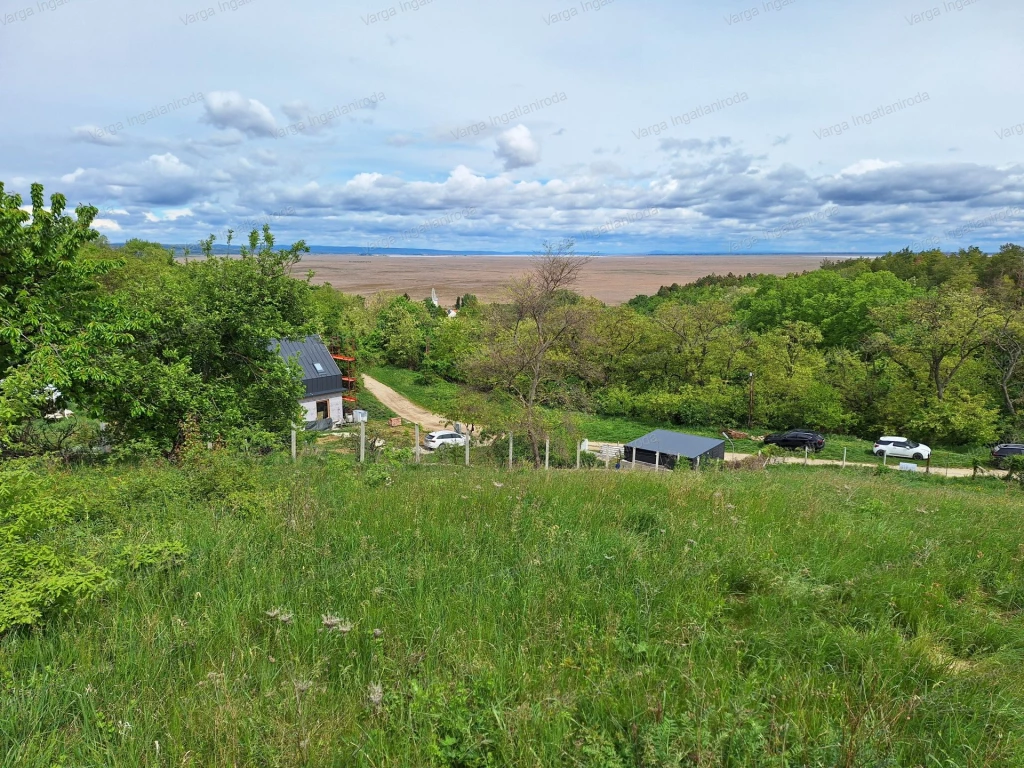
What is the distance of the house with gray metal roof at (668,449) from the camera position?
28.6 m

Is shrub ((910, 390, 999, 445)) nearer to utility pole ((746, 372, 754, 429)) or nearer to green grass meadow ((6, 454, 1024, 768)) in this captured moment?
utility pole ((746, 372, 754, 429))

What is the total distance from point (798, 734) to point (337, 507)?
14.6ft

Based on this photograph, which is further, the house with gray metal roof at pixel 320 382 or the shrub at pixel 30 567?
the house with gray metal roof at pixel 320 382

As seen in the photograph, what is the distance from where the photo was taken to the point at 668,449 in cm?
2923

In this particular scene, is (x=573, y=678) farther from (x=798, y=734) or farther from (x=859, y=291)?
→ (x=859, y=291)

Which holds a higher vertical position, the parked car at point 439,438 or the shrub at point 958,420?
the shrub at point 958,420

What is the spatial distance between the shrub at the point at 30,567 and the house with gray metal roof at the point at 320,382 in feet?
116

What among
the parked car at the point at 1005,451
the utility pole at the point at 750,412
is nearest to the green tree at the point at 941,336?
the parked car at the point at 1005,451

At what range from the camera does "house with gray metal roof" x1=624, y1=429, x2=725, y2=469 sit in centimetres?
2862

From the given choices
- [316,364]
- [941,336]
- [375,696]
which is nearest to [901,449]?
[941,336]

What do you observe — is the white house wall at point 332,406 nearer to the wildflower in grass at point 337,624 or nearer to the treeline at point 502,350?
the treeline at point 502,350

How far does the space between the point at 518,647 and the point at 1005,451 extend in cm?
4355

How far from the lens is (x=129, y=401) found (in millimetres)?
10688

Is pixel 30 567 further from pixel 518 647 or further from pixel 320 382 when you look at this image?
pixel 320 382
